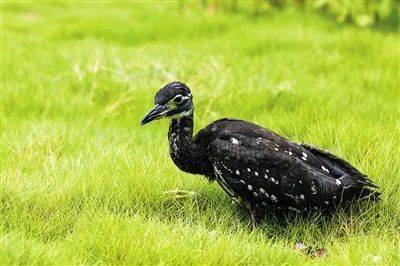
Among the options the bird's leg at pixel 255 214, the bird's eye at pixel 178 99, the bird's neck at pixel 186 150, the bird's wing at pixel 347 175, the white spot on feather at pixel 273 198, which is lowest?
the bird's leg at pixel 255 214

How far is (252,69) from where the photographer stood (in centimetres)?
922

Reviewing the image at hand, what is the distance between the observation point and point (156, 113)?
5.05 m

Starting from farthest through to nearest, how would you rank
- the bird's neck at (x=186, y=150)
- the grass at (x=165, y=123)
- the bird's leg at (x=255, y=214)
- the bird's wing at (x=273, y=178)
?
the bird's neck at (x=186, y=150)
the bird's leg at (x=255, y=214)
the bird's wing at (x=273, y=178)
the grass at (x=165, y=123)

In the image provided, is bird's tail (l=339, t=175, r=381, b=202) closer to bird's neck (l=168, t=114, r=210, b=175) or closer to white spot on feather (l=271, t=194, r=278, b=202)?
white spot on feather (l=271, t=194, r=278, b=202)

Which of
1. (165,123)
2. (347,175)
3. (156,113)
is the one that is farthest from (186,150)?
(165,123)

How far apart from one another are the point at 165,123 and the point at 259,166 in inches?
111

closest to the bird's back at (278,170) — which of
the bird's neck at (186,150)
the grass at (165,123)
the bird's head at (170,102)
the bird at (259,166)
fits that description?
the bird at (259,166)

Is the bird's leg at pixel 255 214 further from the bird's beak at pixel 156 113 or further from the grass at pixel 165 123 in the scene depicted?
the bird's beak at pixel 156 113

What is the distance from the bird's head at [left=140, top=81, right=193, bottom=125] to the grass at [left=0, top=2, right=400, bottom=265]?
57cm

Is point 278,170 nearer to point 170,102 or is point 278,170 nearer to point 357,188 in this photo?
point 357,188

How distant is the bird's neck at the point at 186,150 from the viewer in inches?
204

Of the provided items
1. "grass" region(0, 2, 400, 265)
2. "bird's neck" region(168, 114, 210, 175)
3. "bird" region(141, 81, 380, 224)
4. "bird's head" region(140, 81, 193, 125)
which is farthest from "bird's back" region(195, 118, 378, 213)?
"bird's head" region(140, 81, 193, 125)

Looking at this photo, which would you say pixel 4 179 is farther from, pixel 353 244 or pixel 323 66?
pixel 323 66

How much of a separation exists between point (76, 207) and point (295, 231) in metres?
1.53
